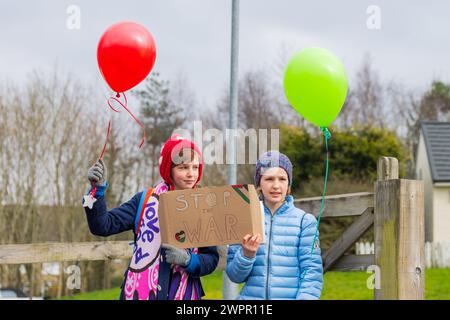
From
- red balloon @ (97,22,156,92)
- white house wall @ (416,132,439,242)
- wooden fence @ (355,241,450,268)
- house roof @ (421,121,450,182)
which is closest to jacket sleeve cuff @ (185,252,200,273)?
red balloon @ (97,22,156,92)

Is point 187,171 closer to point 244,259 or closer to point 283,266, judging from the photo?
point 244,259

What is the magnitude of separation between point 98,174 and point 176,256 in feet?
1.82

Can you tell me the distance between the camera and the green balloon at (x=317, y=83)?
3973mm

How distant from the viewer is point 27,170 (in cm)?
1727

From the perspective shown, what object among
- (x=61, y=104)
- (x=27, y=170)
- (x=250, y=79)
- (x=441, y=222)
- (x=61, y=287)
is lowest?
(x=61, y=287)

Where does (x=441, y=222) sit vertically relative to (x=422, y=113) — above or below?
below

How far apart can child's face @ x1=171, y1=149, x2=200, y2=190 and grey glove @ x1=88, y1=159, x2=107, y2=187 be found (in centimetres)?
35

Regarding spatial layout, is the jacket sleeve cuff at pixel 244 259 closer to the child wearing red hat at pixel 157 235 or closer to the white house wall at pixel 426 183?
the child wearing red hat at pixel 157 235

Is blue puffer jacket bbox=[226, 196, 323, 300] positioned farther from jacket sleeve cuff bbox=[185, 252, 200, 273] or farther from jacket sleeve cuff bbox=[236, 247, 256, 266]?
jacket sleeve cuff bbox=[185, 252, 200, 273]

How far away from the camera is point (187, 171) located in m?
3.55

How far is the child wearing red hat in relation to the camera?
3.46 m
